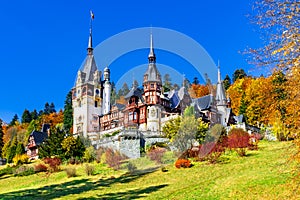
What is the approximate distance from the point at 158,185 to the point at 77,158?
19127mm

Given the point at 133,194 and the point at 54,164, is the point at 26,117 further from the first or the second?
the point at 133,194

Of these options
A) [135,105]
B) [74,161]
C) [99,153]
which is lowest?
[74,161]

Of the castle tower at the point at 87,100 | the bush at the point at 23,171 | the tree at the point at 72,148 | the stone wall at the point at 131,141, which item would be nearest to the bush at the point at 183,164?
the stone wall at the point at 131,141

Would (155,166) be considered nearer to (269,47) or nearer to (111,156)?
(111,156)

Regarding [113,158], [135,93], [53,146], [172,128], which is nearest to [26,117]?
[135,93]

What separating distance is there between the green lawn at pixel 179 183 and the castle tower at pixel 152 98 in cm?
1288

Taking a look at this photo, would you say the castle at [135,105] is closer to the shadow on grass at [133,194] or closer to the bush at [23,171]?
the bush at [23,171]

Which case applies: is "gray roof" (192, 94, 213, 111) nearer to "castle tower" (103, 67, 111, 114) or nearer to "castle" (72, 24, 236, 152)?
"castle" (72, 24, 236, 152)

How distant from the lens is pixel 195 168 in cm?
2673

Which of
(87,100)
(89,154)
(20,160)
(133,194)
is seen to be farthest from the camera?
(87,100)

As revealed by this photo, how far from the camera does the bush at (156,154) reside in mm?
32916

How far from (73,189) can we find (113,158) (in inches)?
433

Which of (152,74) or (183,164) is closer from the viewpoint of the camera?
(183,164)

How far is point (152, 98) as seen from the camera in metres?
46.0
